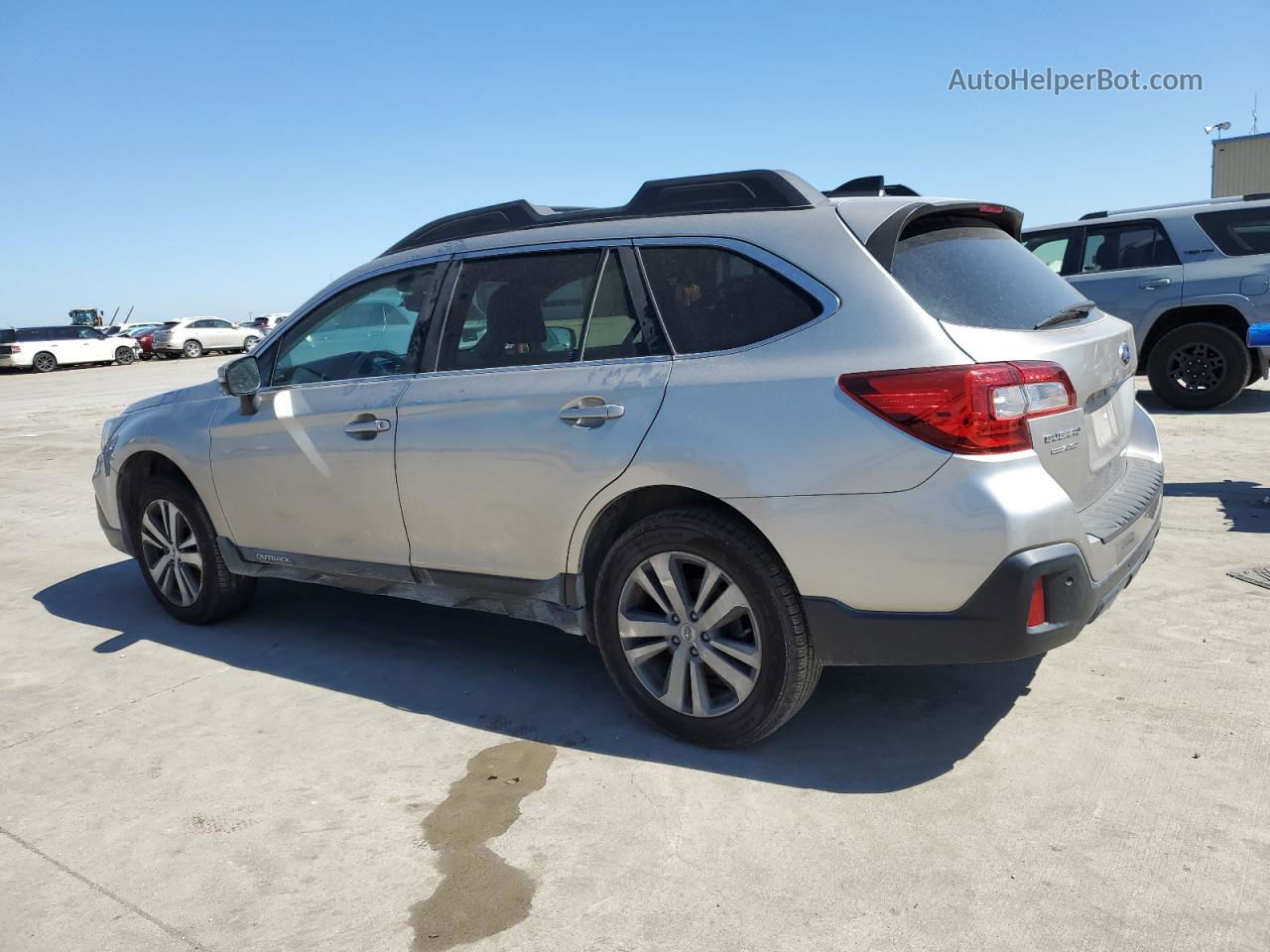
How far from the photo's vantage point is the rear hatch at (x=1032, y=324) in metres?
3.07

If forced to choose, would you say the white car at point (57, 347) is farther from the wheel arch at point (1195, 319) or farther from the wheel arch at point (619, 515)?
the wheel arch at point (619, 515)

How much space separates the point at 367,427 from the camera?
4.20 m

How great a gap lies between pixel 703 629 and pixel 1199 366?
8622mm

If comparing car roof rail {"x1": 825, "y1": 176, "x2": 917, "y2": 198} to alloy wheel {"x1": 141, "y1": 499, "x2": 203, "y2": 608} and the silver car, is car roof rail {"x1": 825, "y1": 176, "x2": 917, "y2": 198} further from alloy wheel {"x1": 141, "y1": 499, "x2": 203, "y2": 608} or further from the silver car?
the silver car

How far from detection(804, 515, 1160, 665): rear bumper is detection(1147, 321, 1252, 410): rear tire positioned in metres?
7.86

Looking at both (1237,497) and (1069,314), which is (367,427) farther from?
(1237,497)

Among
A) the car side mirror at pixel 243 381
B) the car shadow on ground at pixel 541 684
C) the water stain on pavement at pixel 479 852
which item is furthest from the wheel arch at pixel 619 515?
the car side mirror at pixel 243 381

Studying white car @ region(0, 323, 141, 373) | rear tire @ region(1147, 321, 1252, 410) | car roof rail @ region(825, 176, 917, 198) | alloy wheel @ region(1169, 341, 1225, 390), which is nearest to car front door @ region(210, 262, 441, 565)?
car roof rail @ region(825, 176, 917, 198)

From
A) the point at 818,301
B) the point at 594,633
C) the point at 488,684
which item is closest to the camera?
the point at 818,301

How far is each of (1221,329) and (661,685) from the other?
8.45 metres

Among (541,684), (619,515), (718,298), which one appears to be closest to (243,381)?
(541,684)

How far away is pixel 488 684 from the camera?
4.24 m

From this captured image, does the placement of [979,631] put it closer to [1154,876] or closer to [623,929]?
[1154,876]

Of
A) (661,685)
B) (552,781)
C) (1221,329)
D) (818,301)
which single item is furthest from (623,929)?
(1221,329)
